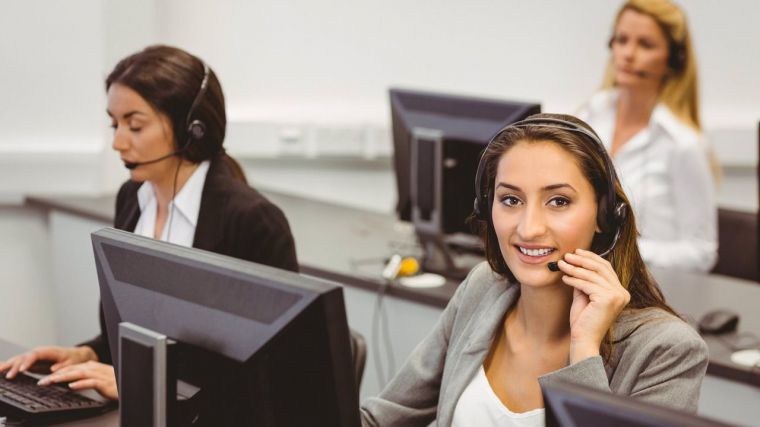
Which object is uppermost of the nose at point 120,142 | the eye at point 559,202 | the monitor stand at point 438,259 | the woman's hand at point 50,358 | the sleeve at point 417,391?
the eye at point 559,202

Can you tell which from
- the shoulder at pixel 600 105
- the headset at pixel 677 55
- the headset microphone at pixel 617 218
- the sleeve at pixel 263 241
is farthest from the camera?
the shoulder at pixel 600 105

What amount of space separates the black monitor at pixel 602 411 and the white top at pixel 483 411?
66 centimetres

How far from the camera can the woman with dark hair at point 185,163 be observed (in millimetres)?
2082

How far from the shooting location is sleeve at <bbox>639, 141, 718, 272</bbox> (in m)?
3.13

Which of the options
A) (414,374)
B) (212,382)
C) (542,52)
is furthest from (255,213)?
(542,52)

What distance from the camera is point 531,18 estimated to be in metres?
4.22

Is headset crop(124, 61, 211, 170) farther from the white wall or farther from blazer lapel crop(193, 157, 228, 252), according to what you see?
the white wall

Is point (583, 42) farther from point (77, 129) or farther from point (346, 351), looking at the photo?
point (346, 351)

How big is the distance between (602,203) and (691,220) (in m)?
1.81

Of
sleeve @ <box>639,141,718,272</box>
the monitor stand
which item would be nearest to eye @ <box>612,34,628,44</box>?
sleeve @ <box>639,141,718,272</box>

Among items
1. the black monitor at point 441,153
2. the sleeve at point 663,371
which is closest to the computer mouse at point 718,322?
the black monitor at point 441,153

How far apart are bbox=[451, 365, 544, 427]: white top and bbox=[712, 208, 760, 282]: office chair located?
1.79 meters

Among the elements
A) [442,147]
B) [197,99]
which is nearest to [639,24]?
[442,147]

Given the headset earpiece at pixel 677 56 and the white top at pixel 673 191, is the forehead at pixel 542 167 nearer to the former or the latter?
the white top at pixel 673 191
